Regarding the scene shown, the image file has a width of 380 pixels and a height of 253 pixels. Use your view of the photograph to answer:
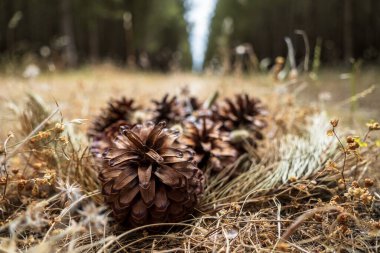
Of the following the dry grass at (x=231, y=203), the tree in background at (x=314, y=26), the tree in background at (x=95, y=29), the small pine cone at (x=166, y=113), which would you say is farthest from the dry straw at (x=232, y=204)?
the tree in background at (x=95, y=29)

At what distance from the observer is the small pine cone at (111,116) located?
1401 mm

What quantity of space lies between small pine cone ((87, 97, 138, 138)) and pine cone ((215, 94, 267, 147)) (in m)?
0.39

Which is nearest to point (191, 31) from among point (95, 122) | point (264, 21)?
point (264, 21)

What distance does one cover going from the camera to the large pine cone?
2.94ft

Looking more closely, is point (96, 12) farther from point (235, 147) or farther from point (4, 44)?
point (235, 147)

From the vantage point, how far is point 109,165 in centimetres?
92

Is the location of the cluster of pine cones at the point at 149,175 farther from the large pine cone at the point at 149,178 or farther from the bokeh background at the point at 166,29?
the bokeh background at the point at 166,29

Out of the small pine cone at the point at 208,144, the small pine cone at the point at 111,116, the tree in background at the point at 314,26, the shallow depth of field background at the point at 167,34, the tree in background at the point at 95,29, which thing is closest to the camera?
the small pine cone at the point at 208,144

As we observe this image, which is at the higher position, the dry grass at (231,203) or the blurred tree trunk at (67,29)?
the blurred tree trunk at (67,29)

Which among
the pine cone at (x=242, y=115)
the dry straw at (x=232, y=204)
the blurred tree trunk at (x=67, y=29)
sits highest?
the blurred tree trunk at (x=67, y=29)

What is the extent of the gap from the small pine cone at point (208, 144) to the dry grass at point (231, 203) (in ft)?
0.14

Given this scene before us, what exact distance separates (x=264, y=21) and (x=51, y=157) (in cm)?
1286

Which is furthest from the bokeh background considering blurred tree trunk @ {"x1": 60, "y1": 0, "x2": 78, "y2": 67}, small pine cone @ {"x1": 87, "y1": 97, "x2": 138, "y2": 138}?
small pine cone @ {"x1": 87, "y1": 97, "x2": 138, "y2": 138}

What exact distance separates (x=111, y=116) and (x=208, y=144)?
1.53ft
